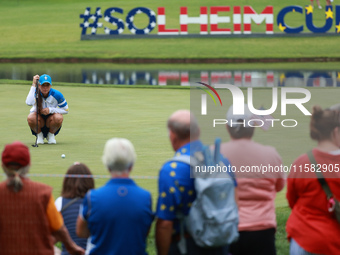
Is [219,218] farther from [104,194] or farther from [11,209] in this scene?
[11,209]

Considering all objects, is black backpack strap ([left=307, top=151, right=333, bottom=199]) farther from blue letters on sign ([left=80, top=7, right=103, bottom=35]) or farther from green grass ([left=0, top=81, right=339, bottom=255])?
blue letters on sign ([left=80, top=7, right=103, bottom=35])

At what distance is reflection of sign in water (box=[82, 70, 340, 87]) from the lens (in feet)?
94.8

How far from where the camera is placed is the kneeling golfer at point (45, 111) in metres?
12.1

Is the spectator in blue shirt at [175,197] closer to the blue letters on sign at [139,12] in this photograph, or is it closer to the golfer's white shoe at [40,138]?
the golfer's white shoe at [40,138]

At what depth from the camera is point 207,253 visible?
4.71 meters

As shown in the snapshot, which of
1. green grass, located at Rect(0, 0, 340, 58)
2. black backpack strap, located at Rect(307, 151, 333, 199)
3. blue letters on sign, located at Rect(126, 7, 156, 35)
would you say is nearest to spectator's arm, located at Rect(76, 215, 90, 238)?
black backpack strap, located at Rect(307, 151, 333, 199)

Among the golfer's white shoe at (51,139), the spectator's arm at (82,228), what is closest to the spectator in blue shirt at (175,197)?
the spectator's arm at (82,228)

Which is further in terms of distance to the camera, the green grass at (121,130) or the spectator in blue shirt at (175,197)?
the green grass at (121,130)

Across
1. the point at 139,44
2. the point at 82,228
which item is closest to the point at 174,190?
the point at 82,228

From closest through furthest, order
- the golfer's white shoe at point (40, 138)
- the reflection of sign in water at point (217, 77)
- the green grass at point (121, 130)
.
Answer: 1. the green grass at point (121, 130)
2. the golfer's white shoe at point (40, 138)
3. the reflection of sign in water at point (217, 77)

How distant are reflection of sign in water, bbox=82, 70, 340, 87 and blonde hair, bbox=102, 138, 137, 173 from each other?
2314 centimetres

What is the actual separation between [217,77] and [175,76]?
213 centimetres

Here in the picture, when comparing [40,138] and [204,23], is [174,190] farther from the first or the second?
[204,23]

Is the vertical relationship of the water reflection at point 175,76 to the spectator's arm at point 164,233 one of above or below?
above
